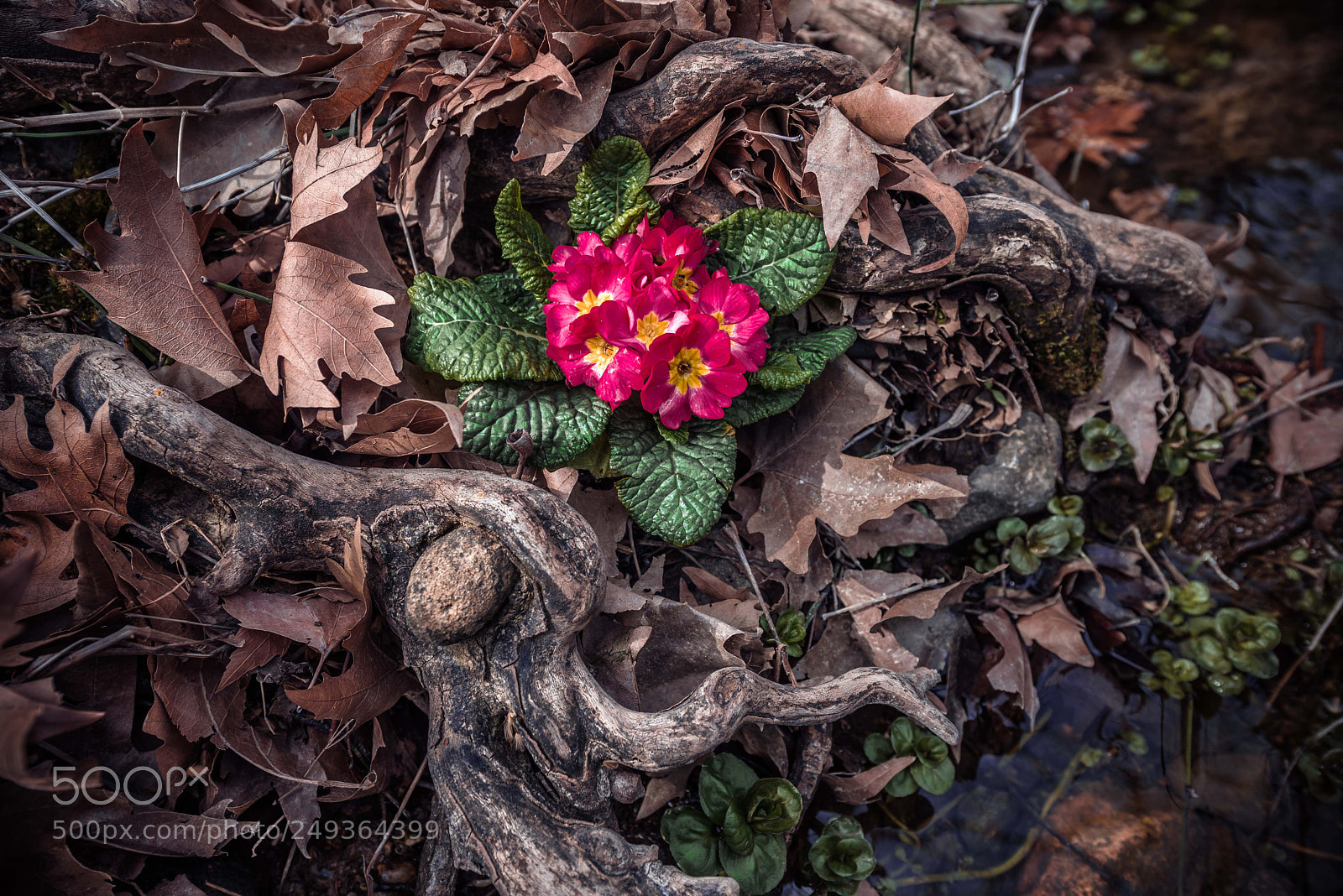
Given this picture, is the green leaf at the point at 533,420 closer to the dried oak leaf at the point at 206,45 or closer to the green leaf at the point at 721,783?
the green leaf at the point at 721,783

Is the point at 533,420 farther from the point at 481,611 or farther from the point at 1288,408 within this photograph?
the point at 1288,408

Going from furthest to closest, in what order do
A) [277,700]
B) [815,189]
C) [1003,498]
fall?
[1003,498], [815,189], [277,700]

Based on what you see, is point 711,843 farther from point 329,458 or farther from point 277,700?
point 329,458

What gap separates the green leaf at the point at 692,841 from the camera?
212 centimetres

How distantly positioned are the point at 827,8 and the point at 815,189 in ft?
5.22

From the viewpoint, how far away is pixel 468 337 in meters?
2.06

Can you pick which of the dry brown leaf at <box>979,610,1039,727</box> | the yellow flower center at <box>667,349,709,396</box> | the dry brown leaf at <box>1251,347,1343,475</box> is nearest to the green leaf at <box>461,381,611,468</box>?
the yellow flower center at <box>667,349,709,396</box>

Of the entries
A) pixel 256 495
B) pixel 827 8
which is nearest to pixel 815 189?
pixel 827 8

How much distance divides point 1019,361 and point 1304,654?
5.43 feet

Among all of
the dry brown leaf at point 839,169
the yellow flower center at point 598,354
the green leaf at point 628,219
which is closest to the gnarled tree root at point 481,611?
the yellow flower center at point 598,354

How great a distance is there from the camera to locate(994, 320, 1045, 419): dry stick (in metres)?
2.57

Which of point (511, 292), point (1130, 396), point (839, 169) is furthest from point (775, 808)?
point (1130, 396)

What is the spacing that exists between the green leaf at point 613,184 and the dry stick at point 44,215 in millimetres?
1578

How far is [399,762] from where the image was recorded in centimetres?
217
